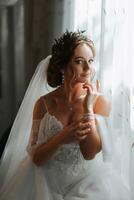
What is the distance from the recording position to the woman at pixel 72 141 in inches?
39.6

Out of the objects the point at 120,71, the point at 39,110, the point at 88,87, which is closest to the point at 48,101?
the point at 39,110

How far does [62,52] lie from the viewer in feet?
3.45

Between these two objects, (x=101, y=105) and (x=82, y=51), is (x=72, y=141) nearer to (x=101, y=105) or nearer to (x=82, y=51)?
(x=101, y=105)

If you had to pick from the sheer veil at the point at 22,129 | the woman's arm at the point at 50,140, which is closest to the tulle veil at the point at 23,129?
the sheer veil at the point at 22,129

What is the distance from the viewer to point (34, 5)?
173 centimetres

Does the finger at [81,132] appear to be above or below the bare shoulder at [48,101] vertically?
below

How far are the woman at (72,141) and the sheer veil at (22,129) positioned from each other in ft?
0.37

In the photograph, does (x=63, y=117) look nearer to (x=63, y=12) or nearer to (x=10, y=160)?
(x=10, y=160)

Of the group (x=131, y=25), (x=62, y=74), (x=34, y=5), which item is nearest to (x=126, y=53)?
(x=131, y=25)

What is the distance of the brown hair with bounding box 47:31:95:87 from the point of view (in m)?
1.04

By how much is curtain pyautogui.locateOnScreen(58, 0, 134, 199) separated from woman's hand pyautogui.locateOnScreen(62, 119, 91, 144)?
0.16 metres

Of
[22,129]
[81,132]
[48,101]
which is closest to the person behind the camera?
[81,132]

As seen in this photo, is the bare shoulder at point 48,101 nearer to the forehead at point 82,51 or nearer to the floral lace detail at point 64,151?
the floral lace detail at point 64,151

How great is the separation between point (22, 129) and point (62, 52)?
0.33m
